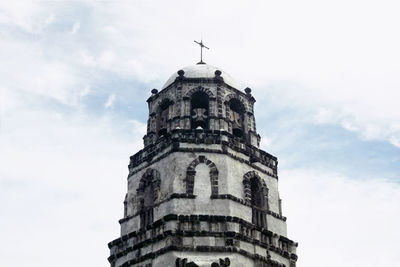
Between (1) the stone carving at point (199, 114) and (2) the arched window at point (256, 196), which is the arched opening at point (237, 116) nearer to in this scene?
(1) the stone carving at point (199, 114)

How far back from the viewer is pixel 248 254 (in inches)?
955

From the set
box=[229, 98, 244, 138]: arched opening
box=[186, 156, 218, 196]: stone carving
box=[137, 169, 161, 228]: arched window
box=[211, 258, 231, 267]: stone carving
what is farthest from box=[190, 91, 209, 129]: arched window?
box=[211, 258, 231, 267]: stone carving

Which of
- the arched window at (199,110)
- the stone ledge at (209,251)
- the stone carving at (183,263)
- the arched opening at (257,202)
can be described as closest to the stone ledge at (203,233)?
the stone ledge at (209,251)

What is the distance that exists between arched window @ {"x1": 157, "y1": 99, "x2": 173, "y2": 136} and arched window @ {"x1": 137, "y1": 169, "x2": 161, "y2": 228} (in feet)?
7.61

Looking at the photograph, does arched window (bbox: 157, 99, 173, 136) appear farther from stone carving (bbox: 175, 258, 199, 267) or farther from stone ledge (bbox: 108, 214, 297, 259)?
stone carving (bbox: 175, 258, 199, 267)

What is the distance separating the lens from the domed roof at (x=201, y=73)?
28.9 meters

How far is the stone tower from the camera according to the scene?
24.1m

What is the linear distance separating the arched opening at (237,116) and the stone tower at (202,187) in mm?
50

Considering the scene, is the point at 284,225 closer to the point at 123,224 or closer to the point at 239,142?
the point at 239,142

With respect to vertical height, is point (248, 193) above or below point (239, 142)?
below

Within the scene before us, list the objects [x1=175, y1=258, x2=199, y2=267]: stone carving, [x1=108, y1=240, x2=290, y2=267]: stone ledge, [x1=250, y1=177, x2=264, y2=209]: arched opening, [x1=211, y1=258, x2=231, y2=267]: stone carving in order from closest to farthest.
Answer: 1. [x1=175, y1=258, x2=199, y2=267]: stone carving
2. [x1=211, y1=258, x2=231, y2=267]: stone carving
3. [x1=108, y1=240, x2=290, y2=267]: stone ledge
4. [x1=250, y1=177, x2=264, y2=209]: arched opening

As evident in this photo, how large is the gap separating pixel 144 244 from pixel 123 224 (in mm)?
2362

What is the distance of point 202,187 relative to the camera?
83.0 feet

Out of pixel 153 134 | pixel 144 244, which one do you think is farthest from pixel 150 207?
pixel 153 134
